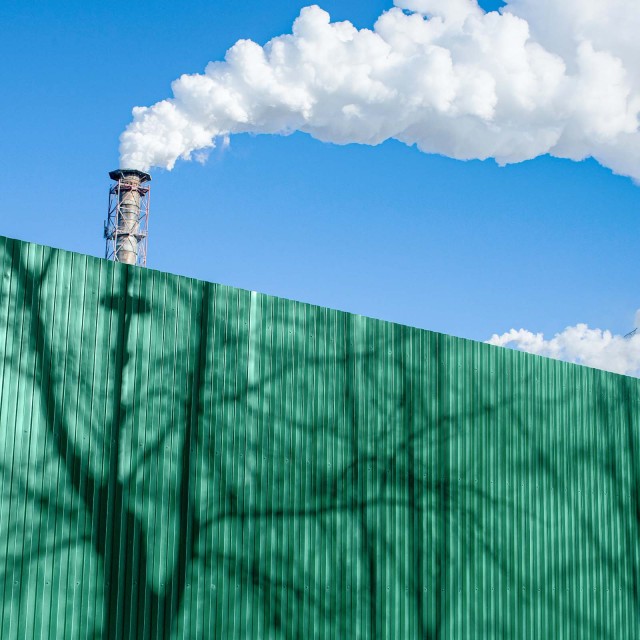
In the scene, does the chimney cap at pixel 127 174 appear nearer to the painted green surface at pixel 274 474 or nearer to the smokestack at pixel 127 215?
the smokestack at pixel 127 215

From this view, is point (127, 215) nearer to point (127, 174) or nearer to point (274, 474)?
point (127, 174)

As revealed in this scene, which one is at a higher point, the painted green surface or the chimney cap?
the chimney cap

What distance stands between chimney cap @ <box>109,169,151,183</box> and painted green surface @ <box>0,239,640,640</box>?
71.5 feet

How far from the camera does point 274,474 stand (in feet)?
24.7

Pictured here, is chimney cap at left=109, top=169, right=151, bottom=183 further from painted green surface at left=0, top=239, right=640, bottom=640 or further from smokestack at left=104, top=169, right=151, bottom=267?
painted green surface at left=0, top=239, right=640, bottom=640

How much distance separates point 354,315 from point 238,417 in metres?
1.80

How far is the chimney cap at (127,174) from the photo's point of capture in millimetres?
28969

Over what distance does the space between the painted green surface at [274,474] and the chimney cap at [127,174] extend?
2179cm

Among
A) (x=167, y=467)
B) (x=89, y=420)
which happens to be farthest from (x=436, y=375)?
(x=89, y=420)

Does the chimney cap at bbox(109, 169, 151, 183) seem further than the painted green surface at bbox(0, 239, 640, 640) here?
Yes

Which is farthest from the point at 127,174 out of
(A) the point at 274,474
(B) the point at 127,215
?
(A) the point at 274,474

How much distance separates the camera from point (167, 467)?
688 cm

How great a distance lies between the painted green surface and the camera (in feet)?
20.7

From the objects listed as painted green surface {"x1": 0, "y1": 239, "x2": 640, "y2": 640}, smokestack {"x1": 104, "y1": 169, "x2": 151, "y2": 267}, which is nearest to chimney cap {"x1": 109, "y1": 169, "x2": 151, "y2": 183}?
smokestack {"x1": 104, "y1": 169, "x2": 151, "y2": 267}
